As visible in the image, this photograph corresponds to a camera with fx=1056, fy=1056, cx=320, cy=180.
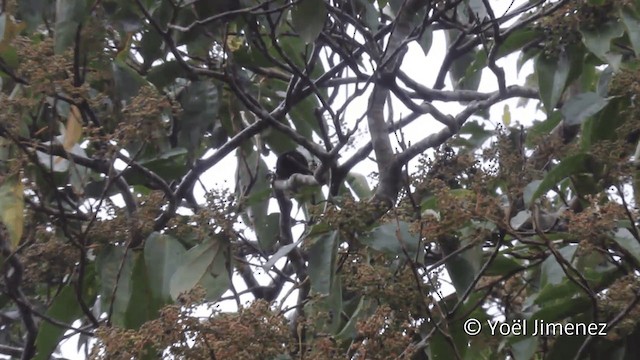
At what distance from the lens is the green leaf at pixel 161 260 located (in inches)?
65.2

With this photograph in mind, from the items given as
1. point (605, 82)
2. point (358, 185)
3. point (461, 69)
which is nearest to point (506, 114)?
point (461, 69)

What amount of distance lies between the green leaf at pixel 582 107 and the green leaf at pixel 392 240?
0.37 metres

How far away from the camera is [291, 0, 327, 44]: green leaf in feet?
6.14

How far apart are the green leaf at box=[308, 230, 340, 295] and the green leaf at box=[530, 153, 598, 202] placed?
1.04ft

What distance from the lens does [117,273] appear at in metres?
1.68

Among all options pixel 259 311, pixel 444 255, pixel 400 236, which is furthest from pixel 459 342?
pixel 259 311

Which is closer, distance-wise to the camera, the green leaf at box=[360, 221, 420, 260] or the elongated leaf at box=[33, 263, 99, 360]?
the green leaf at box=[360, 221, 420, 260]

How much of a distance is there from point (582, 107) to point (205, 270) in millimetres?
677

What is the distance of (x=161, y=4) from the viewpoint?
202 centimetres

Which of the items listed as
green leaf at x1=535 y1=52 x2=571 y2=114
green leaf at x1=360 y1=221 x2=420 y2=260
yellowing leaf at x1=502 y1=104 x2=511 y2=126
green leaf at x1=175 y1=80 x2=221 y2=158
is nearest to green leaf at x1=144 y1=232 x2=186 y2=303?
green leaf at x1=360 y1=221 x2=420 y2=260

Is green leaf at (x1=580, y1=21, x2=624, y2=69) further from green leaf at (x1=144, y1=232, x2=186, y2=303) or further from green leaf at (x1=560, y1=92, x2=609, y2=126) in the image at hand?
green leaf at (x1=144, y1=232, x2=186, y2=303)

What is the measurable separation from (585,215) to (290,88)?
0.82 metres

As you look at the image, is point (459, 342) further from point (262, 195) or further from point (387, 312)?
point (262, 195)

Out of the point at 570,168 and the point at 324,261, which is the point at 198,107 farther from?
the point at 570,168
